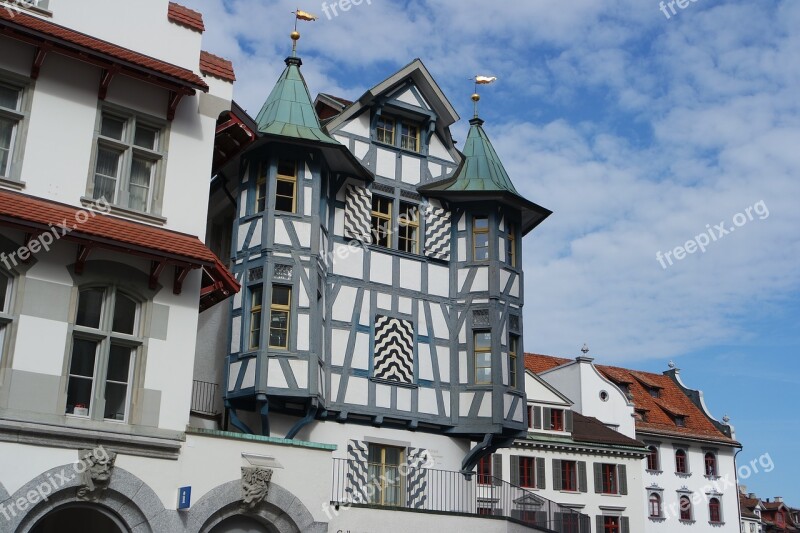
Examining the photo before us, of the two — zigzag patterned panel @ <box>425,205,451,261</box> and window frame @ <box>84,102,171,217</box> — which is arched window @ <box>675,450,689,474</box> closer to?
zigzag patterned panel @ <box>425,205,451,261</box>

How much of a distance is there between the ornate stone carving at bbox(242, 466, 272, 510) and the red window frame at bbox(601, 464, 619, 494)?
29.3 meters

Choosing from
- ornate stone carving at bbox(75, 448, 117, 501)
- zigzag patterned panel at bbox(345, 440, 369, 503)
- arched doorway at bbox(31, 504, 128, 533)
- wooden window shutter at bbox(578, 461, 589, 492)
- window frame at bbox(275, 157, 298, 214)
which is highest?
window frame at bbox(275, 157, 298, 214)

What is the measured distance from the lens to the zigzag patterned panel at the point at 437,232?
2716 centimetres

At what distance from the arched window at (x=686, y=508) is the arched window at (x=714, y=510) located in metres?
1.63

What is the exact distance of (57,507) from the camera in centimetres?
1508

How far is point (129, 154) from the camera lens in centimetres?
1723

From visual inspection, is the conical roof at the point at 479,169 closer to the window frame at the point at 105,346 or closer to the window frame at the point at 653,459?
the window frame at the point at 105,346

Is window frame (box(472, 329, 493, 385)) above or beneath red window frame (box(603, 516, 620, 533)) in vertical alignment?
above

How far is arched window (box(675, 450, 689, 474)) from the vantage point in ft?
165

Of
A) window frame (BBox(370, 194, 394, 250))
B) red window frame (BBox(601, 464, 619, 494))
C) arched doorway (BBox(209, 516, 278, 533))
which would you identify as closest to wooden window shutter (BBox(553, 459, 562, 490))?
red window frame (BBox(601, 464, 619, 494))

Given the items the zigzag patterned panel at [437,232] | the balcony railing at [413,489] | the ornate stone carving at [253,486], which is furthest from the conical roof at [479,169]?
the ornate stone carving at [253,486]

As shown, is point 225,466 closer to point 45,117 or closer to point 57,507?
point 57,507

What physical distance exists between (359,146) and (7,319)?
13383 mm

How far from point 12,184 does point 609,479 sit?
33.7 m
